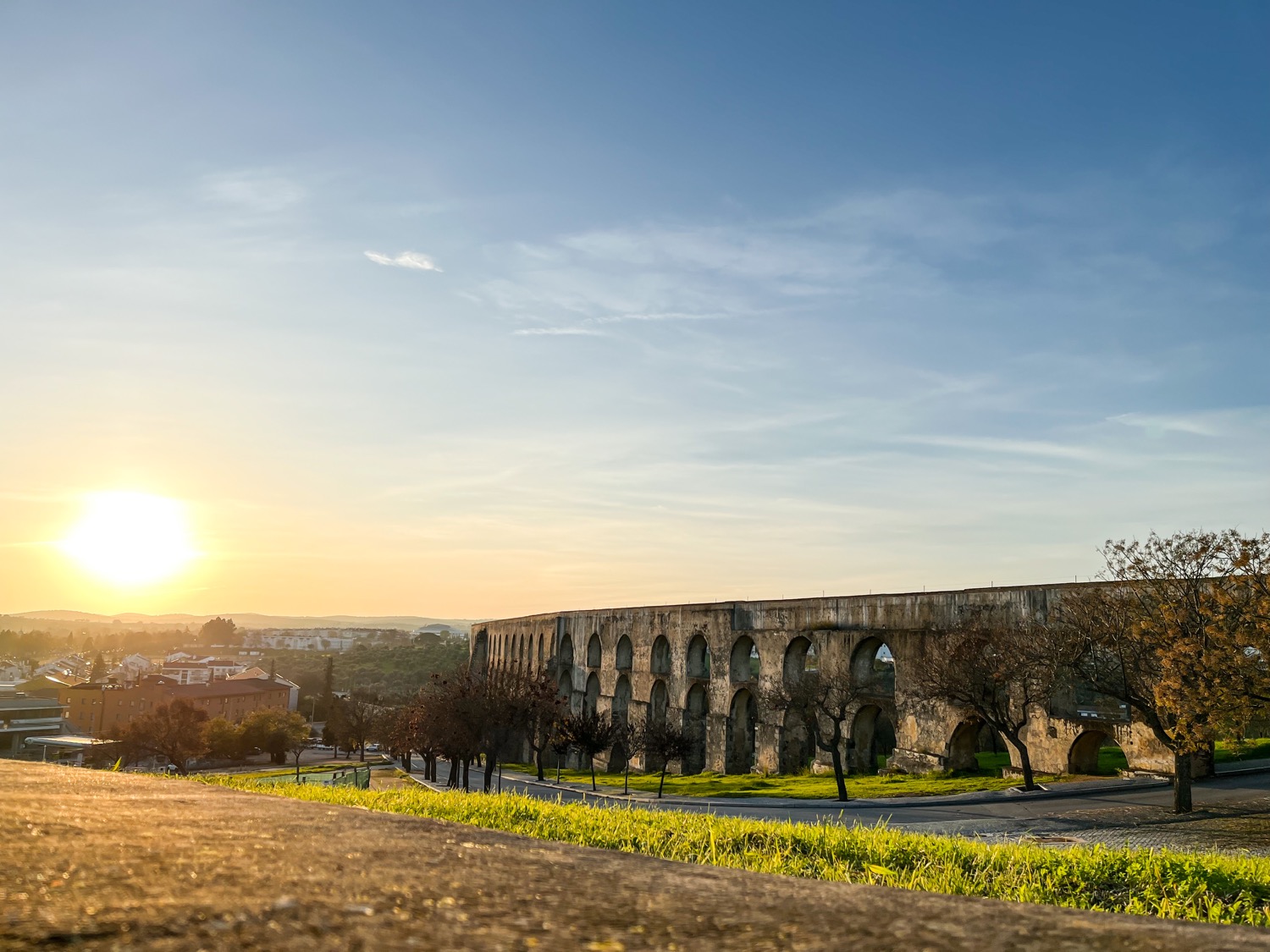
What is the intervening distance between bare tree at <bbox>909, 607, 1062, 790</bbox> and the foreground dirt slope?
27435 millimetres

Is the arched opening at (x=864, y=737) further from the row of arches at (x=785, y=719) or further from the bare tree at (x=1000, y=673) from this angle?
the bare tree at (x=1000, y=673)

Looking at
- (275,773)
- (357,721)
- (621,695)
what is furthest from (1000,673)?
(357,721)

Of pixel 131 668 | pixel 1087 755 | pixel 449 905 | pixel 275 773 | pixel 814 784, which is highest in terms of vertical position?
pixel 449 905

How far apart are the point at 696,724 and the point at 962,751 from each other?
661 inches

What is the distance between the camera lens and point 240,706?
299 ft

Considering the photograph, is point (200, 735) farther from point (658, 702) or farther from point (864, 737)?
point (864, 737)

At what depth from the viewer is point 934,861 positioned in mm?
6828

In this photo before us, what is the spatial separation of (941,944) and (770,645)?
42009 mm

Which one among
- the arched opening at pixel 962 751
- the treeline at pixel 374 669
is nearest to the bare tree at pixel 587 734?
the arched opening at pixel 962 751

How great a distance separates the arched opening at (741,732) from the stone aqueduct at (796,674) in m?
0.06

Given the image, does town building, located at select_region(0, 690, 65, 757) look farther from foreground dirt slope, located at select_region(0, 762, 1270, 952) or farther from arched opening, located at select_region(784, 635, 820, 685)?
foreground dirt slope, located at select_region(0, 762, 1270, 952)

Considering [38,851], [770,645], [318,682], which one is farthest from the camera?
[318,682]

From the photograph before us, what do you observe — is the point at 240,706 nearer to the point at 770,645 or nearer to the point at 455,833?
the point at 770,645

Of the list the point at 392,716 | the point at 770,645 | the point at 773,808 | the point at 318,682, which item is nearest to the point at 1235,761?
the point at 773,808
